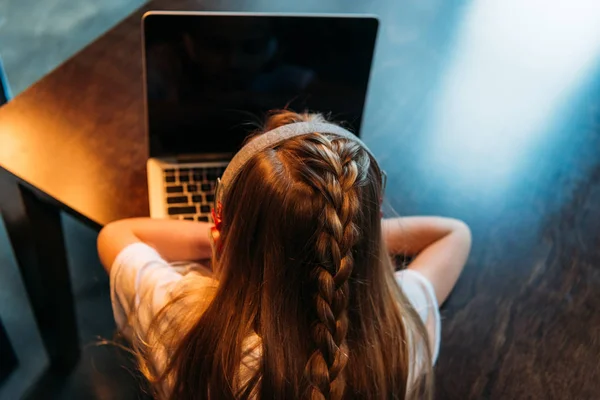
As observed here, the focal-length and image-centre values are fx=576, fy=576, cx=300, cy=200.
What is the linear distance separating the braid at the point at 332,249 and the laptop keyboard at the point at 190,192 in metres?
0.40

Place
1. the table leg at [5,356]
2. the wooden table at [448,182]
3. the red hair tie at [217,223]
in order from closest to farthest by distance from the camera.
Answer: the red hair tie at [217,223]
the wooden table at [448,182]
the table leg at [5,356]

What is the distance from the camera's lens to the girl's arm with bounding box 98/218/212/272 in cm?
88

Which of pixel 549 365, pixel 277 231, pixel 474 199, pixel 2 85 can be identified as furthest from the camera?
pixel 2 85

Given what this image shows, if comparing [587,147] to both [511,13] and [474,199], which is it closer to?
[474,199]

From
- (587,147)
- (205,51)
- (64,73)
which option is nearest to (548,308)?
(587,147)

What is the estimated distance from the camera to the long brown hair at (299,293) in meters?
0.58

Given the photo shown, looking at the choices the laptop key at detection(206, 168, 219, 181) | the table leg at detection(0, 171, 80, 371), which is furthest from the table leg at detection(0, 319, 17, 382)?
the laptop key at detection(206, 168, 219, 181)

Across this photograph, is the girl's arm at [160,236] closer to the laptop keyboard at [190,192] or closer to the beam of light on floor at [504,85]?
the laptop keyboard at [190,192]

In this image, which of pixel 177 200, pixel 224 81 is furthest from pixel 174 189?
pixel 224 81

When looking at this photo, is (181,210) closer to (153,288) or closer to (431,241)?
(153,288)

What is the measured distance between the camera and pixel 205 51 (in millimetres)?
898

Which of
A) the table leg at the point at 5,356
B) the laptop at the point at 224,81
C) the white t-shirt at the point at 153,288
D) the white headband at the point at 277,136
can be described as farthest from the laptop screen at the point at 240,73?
the table leg at the point at 5,356

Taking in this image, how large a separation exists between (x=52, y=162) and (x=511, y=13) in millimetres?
1146

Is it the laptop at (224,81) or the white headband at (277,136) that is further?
the laptop at (224,81)
